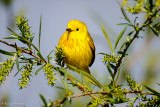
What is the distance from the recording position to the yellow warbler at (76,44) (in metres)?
2.22

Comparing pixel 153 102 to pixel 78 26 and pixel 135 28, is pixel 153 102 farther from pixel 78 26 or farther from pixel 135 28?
pixel 78 26

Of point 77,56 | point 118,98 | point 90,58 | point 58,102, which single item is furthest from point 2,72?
point 90,58

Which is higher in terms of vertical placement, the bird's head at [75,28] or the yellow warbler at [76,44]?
the bird's head at [75,28]

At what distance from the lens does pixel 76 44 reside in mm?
2312

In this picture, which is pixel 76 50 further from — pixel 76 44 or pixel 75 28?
pixel 75 28

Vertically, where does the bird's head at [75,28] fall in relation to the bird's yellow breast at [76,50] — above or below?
above

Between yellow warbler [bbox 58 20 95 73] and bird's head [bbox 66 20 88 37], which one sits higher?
bird's head [bbox 66 20 88 37]

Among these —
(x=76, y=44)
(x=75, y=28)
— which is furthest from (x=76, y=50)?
Result: (x=75, y=28)

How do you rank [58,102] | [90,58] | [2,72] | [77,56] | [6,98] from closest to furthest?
[58,102]
[2,72]
[6,98]
[77,56]
[90,58]

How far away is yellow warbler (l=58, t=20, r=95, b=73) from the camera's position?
87.4 inches

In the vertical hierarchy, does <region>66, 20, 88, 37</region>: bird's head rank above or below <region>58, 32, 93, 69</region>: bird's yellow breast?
above

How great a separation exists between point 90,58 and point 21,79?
177 cm

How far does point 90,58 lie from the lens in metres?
2.58

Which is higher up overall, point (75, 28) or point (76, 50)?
point (75, 28)
